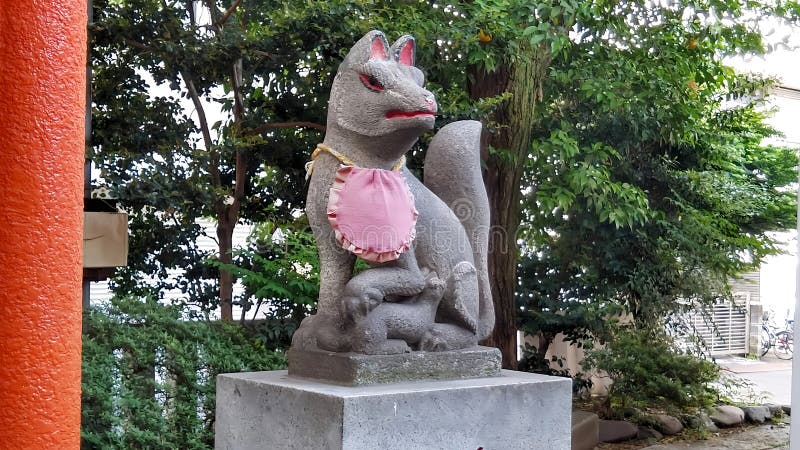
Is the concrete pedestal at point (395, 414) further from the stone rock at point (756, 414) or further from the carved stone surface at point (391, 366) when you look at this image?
the stone rock at point (756, 414)

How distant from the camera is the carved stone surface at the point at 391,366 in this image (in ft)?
8.51

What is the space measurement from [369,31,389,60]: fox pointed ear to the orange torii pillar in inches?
49.9

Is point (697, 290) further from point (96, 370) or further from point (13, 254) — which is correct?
point (13, 254)

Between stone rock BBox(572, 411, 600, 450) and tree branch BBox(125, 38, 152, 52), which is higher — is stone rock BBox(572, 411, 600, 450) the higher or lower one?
the lower one

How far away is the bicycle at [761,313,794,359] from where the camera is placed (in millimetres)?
11242

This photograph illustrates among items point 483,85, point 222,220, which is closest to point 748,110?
point 483,85

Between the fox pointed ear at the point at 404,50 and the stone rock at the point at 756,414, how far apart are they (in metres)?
5.94

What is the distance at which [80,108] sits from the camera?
168cm

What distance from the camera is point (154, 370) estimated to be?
13.9 feet

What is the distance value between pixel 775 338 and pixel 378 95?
1031 centimetres

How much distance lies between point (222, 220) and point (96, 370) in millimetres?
1729

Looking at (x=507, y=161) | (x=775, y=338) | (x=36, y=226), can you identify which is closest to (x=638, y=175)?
(x=507, y=161)

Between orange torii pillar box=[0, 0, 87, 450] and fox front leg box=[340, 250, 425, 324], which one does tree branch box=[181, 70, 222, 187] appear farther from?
orange torii pillar box=[0, 0, 87, 450]

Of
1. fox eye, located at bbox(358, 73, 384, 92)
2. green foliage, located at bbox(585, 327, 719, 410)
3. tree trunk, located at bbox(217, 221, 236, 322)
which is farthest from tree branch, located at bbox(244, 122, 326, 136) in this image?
green foliage, located at bbox(585, 327, 719, 410)
